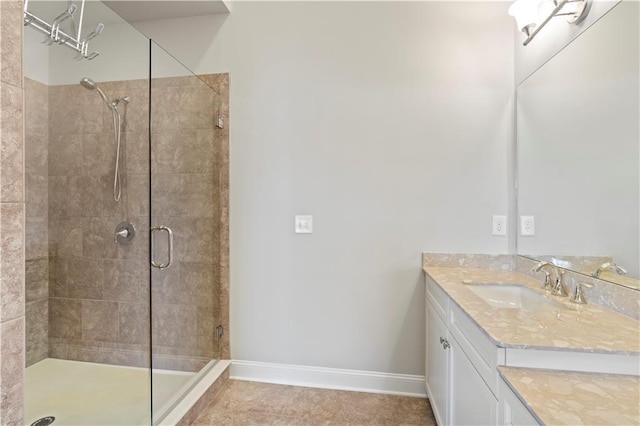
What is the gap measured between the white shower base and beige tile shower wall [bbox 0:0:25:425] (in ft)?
4.33

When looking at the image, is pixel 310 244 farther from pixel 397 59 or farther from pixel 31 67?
pixel 31 67

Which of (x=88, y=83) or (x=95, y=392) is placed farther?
(x=88, y=83)

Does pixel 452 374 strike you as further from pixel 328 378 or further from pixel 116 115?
pixel 116 115

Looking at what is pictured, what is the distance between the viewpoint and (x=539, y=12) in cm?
168

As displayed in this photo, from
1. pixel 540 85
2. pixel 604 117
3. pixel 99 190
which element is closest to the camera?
pixel 604 117

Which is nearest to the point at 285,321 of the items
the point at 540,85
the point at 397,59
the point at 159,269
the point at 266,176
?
the point at 159,269

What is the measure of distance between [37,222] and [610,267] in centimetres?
316

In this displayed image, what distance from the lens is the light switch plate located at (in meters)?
2.12

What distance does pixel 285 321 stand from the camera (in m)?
2.15

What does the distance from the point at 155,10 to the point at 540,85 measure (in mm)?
2643

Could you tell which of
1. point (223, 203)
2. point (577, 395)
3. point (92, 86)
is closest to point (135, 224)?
point (223, 203)

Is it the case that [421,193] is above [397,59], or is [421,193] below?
below

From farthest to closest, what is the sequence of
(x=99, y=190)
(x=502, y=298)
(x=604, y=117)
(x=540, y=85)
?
(x=99, y=190), (x=540, y=85), (x=502, y=298), (x=604, y=117)

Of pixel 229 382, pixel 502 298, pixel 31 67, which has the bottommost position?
pixel 229 382
